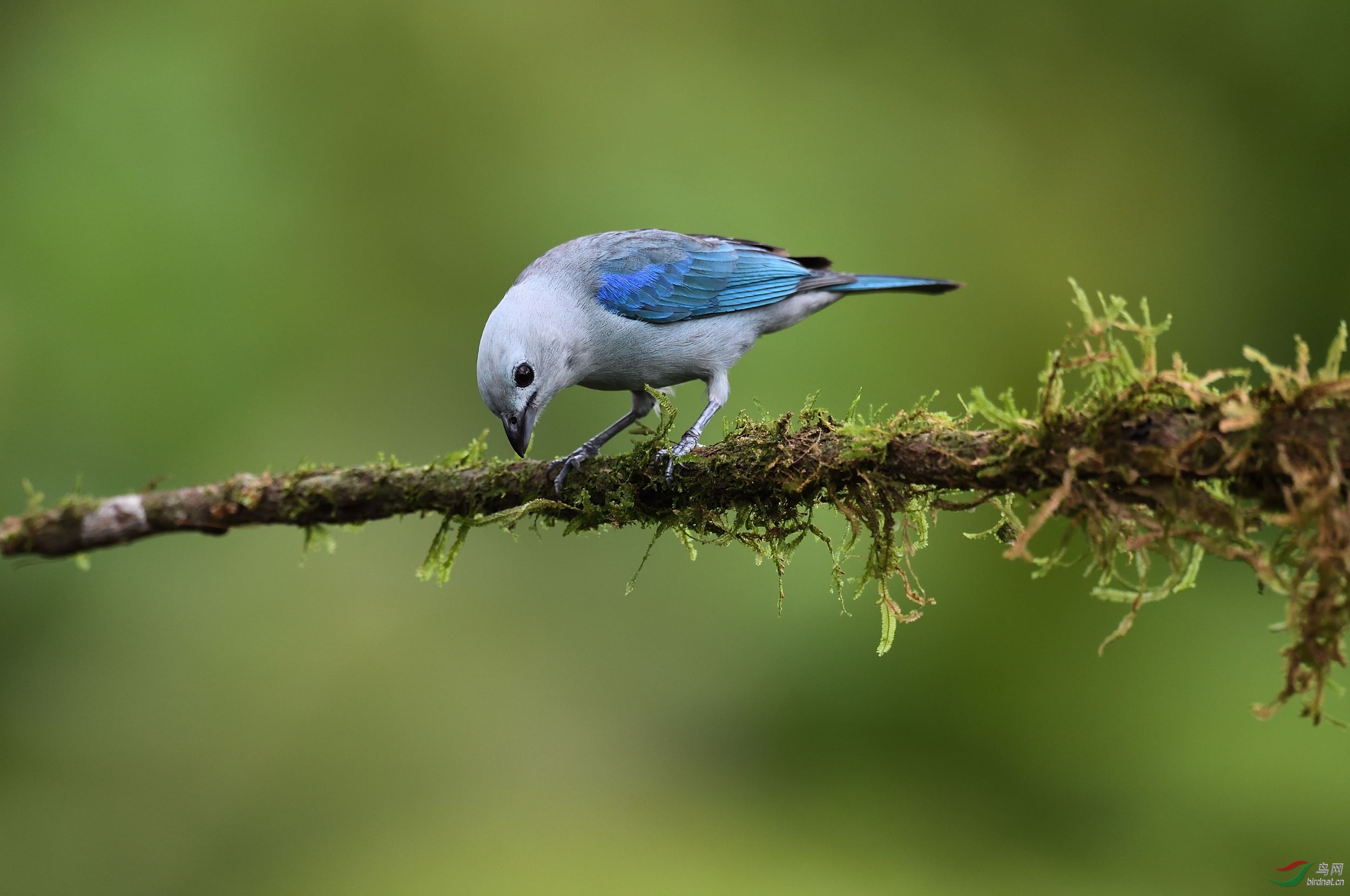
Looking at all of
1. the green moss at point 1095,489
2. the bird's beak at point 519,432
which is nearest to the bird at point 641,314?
the bird's beak at point 519,432

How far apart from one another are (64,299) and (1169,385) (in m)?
7.28

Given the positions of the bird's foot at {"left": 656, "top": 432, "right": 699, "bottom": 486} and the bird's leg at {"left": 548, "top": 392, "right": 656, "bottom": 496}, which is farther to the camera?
the bird's leg at {"left": 548, "top": 392, "right": 656, "bottom": 496}

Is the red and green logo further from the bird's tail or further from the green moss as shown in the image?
the bird's tail

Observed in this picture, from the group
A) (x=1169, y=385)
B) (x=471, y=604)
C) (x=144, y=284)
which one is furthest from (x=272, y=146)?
(x=1169, y=385)

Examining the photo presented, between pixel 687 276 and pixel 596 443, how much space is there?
3.02 ft

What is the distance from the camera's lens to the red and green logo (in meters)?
5.04

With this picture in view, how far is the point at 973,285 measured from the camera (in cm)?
719

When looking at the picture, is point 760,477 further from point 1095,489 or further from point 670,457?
point 1095,489

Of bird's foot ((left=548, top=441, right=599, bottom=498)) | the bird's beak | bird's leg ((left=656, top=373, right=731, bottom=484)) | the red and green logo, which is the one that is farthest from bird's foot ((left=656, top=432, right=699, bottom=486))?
the red and green logo

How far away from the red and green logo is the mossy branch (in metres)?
3.14

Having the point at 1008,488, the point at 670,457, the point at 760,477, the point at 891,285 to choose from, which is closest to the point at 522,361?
the point at 670,457

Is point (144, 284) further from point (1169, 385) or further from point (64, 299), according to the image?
point (1169, 385)

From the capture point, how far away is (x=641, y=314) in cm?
446

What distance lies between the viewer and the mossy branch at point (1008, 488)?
2.25 m
